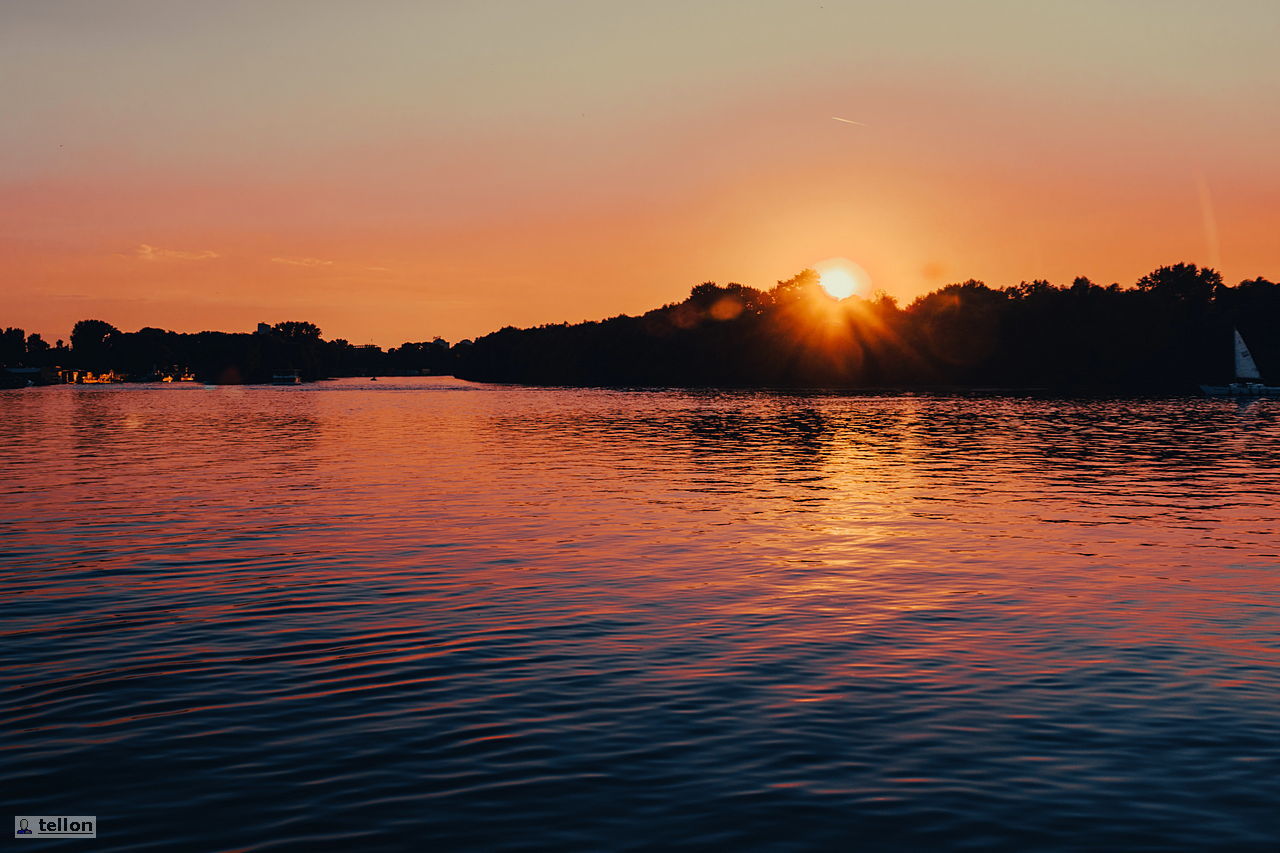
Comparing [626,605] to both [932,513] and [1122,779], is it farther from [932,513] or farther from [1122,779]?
[932,513]

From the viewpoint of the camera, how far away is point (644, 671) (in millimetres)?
18797

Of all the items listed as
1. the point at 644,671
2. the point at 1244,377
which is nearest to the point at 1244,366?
the point at 1244,377

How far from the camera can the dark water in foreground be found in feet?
41.7

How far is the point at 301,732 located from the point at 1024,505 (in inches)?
1373

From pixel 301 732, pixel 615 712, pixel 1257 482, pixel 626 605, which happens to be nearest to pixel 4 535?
pixel 626 605

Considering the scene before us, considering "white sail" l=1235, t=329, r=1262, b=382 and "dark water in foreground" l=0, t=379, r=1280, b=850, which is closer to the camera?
"dark water in foreground" l=0, t=379, r=1280, b=850

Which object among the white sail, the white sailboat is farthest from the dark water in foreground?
the white sail

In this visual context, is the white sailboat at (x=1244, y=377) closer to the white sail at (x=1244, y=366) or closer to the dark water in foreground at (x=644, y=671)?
the white sail at (x=1244, y=366)

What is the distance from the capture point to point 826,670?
19016mm

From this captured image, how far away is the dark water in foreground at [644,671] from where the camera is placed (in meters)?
12.7

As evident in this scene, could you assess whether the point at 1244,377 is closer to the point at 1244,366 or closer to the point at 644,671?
the point at 1244,366

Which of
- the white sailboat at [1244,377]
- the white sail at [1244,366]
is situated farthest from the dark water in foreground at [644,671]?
the white sail at [1244,366]

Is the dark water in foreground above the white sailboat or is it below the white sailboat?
below

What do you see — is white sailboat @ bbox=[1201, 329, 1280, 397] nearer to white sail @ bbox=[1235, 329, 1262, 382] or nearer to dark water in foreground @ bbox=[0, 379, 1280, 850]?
white sail @ bbox=[1235, 329, 1262, 382]
